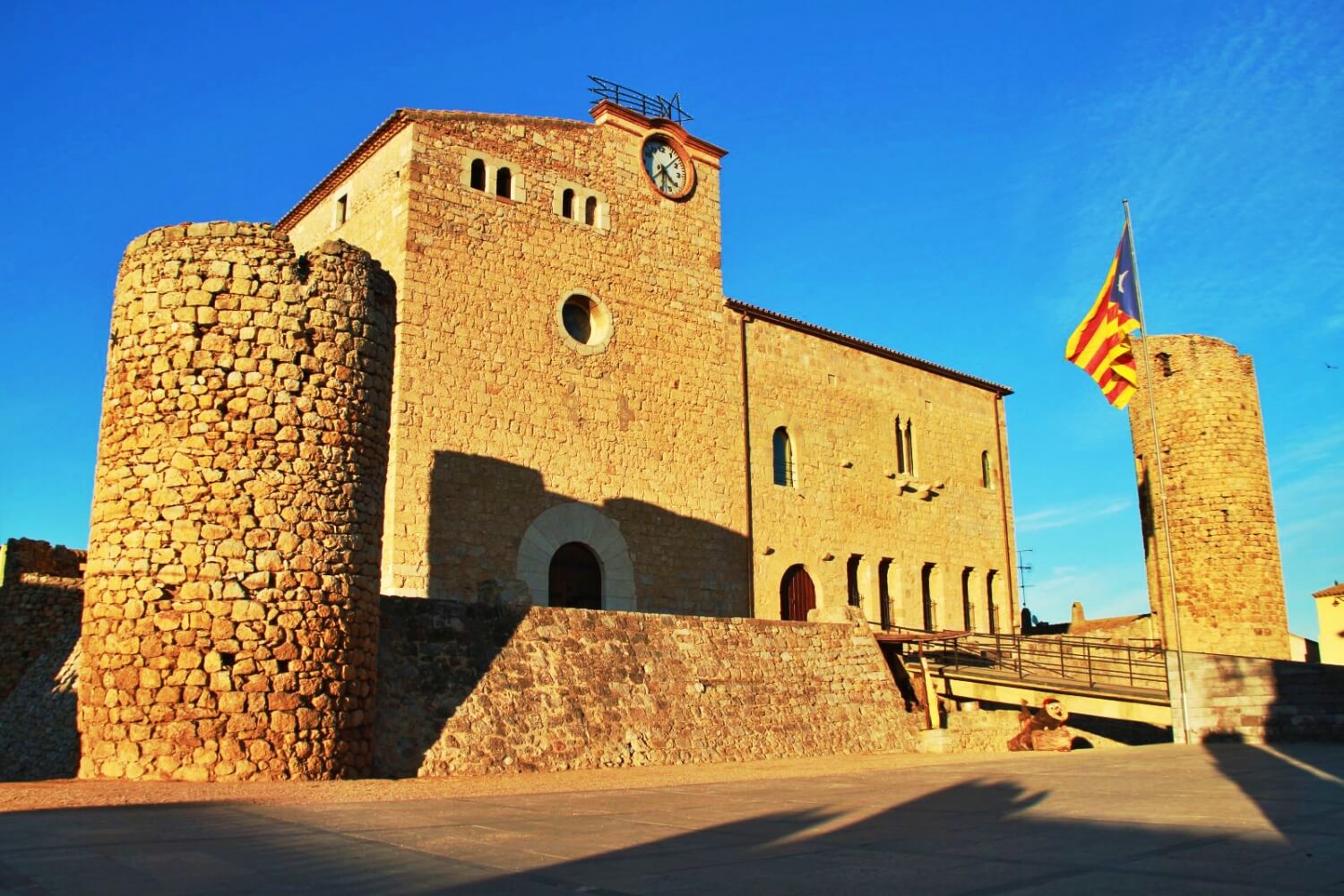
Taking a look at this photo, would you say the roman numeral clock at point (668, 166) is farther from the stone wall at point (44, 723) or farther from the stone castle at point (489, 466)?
the stone wall at point (44, 723)

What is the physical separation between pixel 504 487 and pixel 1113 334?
36.2 feet

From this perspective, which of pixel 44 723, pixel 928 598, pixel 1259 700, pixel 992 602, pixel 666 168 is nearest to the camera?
pixel 44 723

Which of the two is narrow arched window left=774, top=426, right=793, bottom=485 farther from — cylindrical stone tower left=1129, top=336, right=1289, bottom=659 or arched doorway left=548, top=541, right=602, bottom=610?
cylindrical stone tower left=1129, top=336, right=1289, bottom=659

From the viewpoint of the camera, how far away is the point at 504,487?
1836cm

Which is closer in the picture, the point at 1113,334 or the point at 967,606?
the point at 1113,334

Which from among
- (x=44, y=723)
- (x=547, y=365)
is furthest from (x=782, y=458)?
(x=44, y=723)

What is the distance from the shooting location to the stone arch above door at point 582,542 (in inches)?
726

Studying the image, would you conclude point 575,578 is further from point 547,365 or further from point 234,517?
point 234,517

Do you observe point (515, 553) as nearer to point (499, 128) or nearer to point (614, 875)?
point (499, 128)

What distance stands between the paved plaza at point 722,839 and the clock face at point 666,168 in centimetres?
1605

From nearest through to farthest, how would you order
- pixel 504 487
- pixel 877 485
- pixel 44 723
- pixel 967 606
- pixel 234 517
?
pixel 234 517 < pixel 44 723 < pixel 504 487 < pixel 877 485 < pixel 967 606

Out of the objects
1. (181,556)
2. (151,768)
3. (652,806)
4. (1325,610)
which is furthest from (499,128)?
(1325,610)

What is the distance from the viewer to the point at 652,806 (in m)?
7.19

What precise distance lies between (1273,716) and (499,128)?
15415 mm
